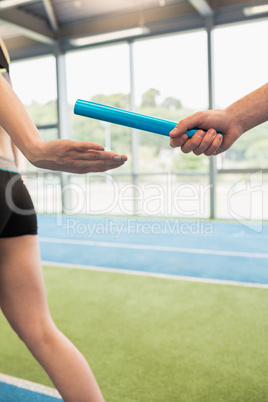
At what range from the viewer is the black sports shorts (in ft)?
3.65

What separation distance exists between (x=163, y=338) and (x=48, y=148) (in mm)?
1848

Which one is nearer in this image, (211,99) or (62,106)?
(211,99)

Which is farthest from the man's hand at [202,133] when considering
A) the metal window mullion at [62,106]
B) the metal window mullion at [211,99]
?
the metal window mullion at [62,106]

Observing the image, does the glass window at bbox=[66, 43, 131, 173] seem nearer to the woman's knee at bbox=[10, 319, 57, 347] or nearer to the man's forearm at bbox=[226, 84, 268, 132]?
the man's forearm at bbox=[226, 84, 268, 132]

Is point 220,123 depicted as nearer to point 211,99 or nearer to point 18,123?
point 18,123

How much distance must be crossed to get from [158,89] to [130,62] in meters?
0.82

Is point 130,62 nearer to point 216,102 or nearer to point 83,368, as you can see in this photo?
point 216,102

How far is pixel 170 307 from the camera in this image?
299cm

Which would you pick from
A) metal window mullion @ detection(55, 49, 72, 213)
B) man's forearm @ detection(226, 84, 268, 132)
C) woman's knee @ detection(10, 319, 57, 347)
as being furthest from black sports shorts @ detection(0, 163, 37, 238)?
metal window mullion @ detection(55, 49, 72, 213)

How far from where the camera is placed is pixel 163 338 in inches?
96.6

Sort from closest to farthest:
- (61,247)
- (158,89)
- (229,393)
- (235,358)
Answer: (229,393), (235,358), (61,247), (158,89)

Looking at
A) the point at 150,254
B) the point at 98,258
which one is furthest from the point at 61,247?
the point at 150,254

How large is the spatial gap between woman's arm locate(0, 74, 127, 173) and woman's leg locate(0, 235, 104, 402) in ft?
1.06

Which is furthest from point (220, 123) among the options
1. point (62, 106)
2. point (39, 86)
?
point (39, 86)
